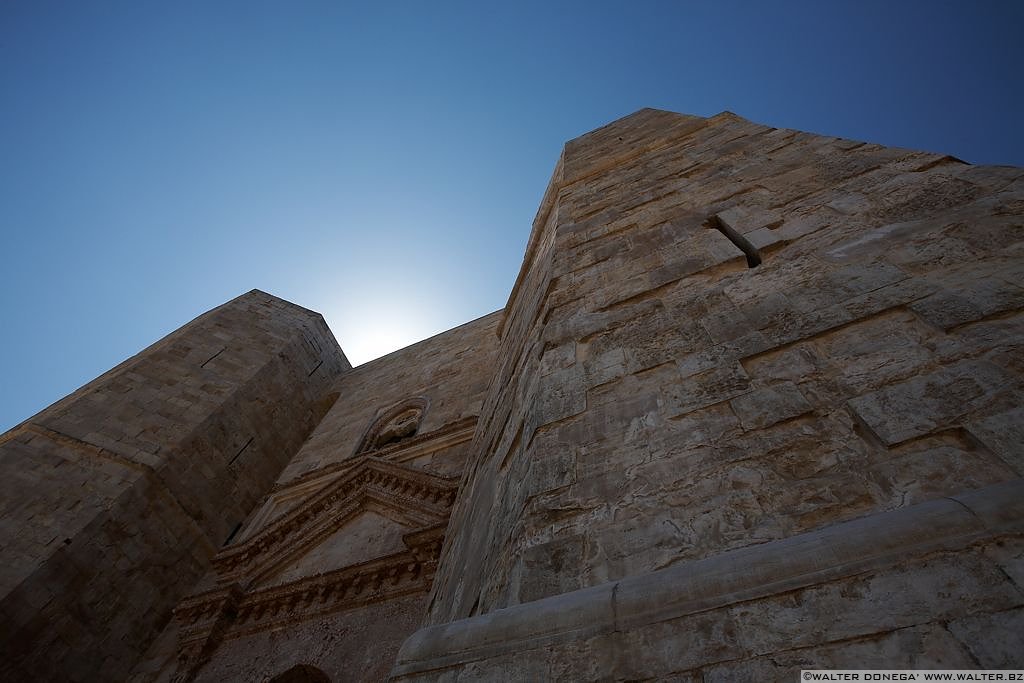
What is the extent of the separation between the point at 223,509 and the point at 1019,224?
959 centimetres

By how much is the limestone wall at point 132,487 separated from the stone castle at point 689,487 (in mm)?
46

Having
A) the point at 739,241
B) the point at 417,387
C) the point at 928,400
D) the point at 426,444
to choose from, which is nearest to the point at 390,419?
the point at 417,387

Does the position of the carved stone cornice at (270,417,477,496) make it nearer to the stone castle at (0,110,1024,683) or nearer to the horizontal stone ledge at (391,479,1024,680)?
the stone castle at (0,110,1024,683)

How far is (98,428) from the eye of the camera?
7.57 m

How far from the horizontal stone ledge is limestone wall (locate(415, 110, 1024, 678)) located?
6.1 inches

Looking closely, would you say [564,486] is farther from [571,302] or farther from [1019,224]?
[1019,224]

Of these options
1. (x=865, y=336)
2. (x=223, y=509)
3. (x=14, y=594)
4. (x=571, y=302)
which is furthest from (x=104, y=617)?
(x=865, y=336)

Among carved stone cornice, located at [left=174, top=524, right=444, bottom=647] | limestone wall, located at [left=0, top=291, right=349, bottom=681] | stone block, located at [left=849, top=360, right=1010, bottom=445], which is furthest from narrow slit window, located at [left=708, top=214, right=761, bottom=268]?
limestone wall, located at [left=0, top=291, right=349, bottom=681]

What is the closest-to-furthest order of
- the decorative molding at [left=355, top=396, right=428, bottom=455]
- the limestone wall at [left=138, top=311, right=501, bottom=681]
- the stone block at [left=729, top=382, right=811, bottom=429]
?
the stone block at [left=729, top=382, right=811, bottom=429] → the limestone wall at [left=138, top=311, right=501, bottom=681] → the decorative molding at [left=355, top=396, right=428, bottom=455]

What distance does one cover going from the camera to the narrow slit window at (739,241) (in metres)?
2.93

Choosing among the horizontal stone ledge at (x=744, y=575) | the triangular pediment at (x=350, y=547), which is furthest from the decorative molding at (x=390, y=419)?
the horizontal stone ledge at (x=744, y=575)

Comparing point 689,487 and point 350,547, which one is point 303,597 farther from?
point 689,487

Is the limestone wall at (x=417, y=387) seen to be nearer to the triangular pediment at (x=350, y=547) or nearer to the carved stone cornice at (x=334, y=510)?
the carved stone cornice at (x=334, y=510)

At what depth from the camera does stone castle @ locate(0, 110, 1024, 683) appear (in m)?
1.22
